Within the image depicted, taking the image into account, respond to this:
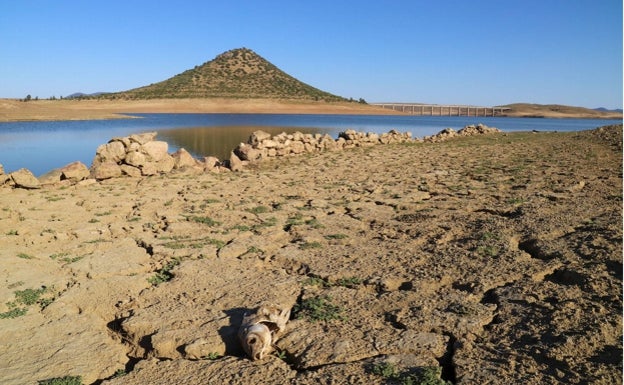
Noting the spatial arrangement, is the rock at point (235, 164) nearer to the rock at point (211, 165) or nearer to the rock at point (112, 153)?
the rock at point (211, 165)

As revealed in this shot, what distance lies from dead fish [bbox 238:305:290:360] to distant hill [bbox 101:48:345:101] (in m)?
66.3

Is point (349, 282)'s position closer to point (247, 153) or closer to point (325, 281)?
point (325, 281)

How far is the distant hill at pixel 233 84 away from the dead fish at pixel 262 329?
218 feet

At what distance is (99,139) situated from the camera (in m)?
20.2

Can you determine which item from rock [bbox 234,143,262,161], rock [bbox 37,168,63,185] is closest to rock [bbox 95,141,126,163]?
rock [bbox 37,168,63,185]

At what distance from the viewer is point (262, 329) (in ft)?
10.4

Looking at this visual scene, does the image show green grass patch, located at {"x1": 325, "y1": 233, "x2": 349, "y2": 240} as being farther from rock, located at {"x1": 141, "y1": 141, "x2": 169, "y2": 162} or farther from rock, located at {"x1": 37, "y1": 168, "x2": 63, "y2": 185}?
rock, located at {"x1": 141, "y1": 141, "x2": 169, "y2": 162}

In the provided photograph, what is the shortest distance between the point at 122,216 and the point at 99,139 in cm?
1505

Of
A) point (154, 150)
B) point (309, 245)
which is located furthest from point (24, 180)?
point (309, 245)

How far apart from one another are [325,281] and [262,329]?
123 cm

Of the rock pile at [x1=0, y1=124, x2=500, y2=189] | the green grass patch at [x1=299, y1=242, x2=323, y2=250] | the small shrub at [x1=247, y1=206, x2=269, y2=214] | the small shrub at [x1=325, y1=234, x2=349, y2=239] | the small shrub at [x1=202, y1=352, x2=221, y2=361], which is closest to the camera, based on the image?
the small shrub at [x1=202, y1=352, x2=221, y2=361]

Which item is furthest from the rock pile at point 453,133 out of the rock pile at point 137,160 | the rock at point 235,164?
the rock pile at point 137,160

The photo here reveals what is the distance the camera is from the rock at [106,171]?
990cm

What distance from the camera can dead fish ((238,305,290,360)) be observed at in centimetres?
309
